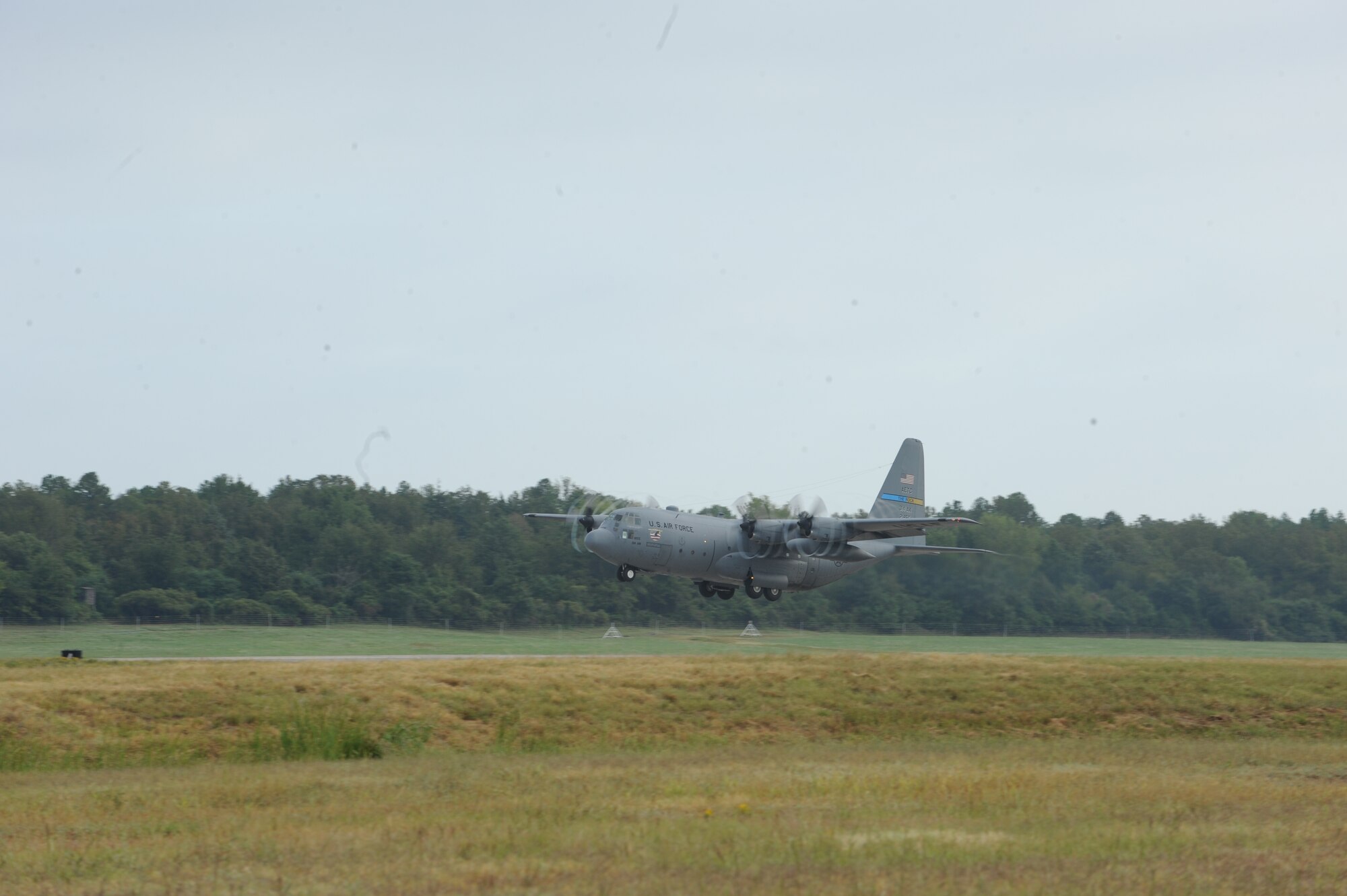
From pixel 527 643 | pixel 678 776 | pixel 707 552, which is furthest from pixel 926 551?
pixel 678 776

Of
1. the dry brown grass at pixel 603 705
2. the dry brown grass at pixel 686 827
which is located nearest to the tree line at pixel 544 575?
the dry brown grass at pixel 603 705

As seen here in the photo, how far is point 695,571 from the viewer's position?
6519 centimetres

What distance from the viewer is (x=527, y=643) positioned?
7588cm

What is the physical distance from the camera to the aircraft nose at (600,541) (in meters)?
60.5

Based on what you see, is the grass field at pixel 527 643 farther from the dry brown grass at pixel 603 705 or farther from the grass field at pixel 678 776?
the grass field at pixel 678 776

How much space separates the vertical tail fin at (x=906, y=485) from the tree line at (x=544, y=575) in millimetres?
3073

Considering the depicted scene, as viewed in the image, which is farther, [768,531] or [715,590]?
[715,590]

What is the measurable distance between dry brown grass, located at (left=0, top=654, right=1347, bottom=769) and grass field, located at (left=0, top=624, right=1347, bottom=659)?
18.7m

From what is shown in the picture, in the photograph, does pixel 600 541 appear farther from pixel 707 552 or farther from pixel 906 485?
pixel 906 485

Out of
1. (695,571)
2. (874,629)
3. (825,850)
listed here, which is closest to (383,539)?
(874,629)

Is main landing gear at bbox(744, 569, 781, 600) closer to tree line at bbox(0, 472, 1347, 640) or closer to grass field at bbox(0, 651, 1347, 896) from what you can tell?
tree line at bbox(0, 472, 1347, 640)

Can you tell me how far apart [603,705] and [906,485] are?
45.7m

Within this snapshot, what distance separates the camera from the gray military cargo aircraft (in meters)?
61.2

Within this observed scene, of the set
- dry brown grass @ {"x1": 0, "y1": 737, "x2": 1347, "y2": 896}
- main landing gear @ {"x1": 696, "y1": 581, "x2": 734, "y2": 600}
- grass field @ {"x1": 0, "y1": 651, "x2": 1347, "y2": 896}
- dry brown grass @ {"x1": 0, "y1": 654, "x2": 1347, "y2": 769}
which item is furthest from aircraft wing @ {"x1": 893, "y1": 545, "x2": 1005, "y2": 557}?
dry brown grass @ {"x1": 0, "y1": 737, "x2": 1347, "y2": 896}
